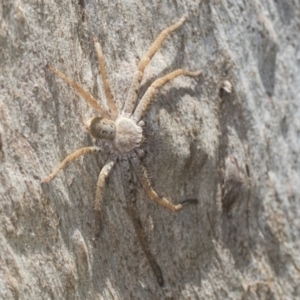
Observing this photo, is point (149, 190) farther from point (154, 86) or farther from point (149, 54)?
point (149, 54)

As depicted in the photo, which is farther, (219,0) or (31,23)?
(31,23)

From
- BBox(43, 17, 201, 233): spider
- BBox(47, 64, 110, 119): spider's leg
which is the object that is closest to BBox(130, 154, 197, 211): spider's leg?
BBox(43, 17, 201, 233): spider

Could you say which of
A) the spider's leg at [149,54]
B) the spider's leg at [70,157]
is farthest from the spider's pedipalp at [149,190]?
the spider's leg at [149,54]

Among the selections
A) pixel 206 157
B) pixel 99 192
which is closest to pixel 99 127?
pixel 99 192

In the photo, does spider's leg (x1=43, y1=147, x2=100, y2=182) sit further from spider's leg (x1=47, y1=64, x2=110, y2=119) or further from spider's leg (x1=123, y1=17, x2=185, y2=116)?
spider's leg (x1=123, y1=17, x2=185, y2=116)

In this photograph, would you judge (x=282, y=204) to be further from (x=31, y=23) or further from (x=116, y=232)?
(x=31, y=23)

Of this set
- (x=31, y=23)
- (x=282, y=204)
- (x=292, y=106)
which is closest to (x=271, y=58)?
(x=292, y=106)

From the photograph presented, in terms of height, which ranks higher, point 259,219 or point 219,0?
point 219,0
